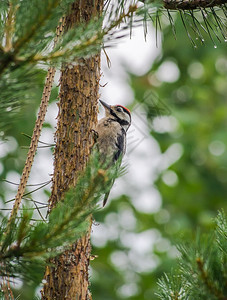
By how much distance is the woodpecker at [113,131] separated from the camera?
4.28m

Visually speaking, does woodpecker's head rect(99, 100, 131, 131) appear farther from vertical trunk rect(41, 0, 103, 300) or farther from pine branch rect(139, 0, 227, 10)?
pine branch rect(139, 0, 227, 10)

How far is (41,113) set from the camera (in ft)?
8.59

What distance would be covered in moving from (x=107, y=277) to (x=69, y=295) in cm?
531

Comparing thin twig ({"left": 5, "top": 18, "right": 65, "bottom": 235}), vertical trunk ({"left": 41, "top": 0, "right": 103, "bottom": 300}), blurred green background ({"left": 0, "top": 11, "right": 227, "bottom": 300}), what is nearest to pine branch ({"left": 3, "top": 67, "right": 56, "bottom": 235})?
thin twig ({"left": 5, "top": 18, "right": 65, "bottom": 235})

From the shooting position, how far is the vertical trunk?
2.56 m

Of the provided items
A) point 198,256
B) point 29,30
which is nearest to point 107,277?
point 198,256

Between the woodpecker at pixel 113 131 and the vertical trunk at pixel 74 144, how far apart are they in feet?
3.20

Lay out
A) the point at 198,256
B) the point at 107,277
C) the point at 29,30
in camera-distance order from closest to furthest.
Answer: the point at 29,30, the point at 198,256, the point at 107,277

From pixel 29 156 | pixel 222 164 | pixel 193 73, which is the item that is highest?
pixel 193 73

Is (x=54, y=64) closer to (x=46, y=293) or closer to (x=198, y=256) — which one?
(x=198, y=256)

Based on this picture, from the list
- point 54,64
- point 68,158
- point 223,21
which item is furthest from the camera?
point 223,21

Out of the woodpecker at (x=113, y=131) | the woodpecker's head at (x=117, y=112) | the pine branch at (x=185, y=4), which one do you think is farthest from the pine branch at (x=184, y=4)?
the woodpecker's head at (x=117, y=112)

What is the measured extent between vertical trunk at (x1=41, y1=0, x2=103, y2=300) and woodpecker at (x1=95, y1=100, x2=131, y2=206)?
0.97 m

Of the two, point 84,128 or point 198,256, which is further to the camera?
point 84,128
